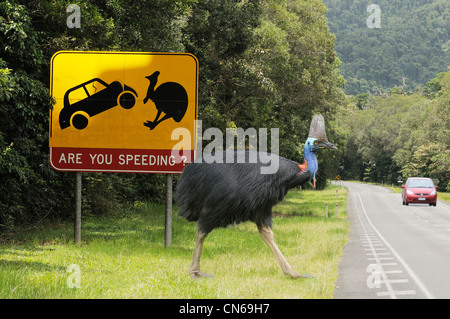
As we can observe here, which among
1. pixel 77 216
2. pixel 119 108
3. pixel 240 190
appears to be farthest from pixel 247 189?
pixel 77 216

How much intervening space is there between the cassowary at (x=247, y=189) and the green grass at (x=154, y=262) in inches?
31.6

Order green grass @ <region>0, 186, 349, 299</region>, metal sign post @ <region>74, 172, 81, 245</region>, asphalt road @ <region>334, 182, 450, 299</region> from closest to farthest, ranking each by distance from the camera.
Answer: green grass @ <region>0, 186, 349, 299</region>, asphalt road @ <region>334, 182, 450, 299</region>, metal sign post @ <region>74, 172, 81, 245</region>

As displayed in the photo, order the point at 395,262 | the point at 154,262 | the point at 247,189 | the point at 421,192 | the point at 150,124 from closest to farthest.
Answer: the point at 247,189
the point at 154,262
the point at 395,262
the point at 150,124
the point at 421,192

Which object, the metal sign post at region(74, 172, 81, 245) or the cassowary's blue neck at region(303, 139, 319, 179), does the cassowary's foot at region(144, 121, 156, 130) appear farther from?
the cassowary's blue neck at region(303, 139, 319, 179)

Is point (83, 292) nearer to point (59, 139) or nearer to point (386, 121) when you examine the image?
point (59, 139)

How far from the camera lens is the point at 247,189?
31.8ft

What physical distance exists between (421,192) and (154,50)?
25.2 metres

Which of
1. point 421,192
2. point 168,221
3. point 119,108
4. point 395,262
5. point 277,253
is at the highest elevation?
point 119,108

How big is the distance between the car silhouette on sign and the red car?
28572 millimetres

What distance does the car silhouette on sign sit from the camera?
14.6 metres

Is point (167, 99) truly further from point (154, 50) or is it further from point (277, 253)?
point (277, 253)

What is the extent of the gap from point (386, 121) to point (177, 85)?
315 feet

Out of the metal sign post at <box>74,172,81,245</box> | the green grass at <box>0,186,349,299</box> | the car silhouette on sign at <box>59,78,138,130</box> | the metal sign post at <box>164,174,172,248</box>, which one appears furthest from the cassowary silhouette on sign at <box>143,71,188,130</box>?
the green grass at <box>0,186,349,299</box>

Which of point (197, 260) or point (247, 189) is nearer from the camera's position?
point (247, 189)
